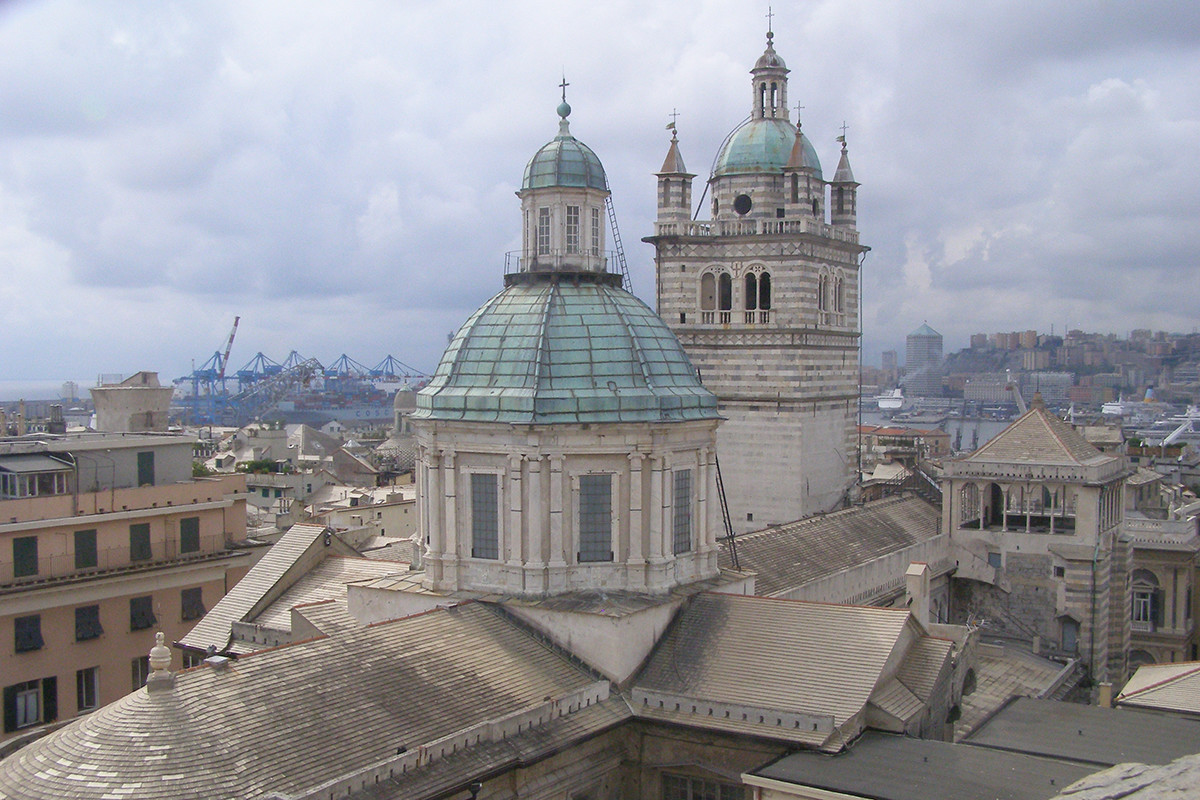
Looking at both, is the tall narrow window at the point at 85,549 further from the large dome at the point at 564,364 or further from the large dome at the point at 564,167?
the large dome at the point at 564,167

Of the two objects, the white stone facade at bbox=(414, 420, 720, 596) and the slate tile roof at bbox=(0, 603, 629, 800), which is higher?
the white stone facade at bbox=(414, 420, 720, 596)

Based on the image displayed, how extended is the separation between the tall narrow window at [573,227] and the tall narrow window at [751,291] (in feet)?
69.3

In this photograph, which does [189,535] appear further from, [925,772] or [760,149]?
[925,772]

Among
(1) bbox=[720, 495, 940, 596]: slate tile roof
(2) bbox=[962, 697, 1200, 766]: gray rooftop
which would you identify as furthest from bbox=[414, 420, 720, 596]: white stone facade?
(2) bbox=[962, 697, 1200, 766]: gray rooftop

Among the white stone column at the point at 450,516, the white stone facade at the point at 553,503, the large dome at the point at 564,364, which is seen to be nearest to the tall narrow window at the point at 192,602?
the white stone facade at the point at 553,503

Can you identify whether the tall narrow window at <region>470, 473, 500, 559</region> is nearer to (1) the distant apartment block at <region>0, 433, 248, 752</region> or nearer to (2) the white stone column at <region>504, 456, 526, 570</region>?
(2) the white stone column at <region>504, 456, 526, 570</region>

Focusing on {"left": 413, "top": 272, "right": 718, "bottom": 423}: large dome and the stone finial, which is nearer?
the stone finial

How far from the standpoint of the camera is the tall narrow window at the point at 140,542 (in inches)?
1658

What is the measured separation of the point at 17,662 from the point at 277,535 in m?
14.4

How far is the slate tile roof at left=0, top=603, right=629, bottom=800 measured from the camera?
757 inches

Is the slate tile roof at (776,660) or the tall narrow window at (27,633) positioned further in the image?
the tall narrow window at (27,633)

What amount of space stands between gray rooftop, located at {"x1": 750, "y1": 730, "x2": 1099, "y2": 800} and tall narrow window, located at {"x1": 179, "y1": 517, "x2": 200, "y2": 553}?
2874 cm

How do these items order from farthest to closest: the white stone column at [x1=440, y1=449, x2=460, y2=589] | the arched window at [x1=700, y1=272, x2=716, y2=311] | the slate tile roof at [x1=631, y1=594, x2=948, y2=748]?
the arched window at [x1=700, y1=272, x2=716, y2=311] < the white stone column at [x1=440, y1=449, x2=460, y2=589] < the slate tile roof at [x1=631, y1=594, x2=948, y2=748]

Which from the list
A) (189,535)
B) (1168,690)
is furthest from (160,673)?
(1168,690)
